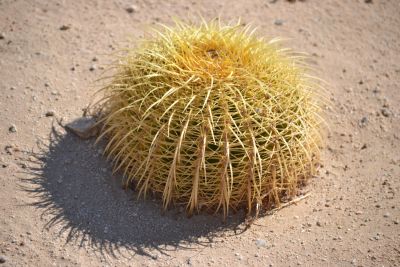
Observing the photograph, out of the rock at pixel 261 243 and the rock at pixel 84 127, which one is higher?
the rock at pixel 261 243

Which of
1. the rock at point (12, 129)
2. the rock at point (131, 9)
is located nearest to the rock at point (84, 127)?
the rock at point (12, 129)

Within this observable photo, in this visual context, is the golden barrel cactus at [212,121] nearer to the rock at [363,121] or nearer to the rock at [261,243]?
the rock at [261,243]

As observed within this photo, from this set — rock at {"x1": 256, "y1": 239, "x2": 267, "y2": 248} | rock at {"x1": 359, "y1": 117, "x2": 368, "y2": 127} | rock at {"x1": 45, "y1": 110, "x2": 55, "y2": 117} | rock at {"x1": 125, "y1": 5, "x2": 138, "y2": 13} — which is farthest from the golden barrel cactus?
rock at {"x1": 125, "y1": 5, "x2": 138, "y2": 13}

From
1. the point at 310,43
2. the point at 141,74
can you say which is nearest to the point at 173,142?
the point at 141,74

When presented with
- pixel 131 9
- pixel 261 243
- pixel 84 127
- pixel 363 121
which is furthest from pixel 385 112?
pixel 131 9

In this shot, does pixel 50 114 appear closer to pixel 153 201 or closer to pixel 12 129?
pixel 12 129

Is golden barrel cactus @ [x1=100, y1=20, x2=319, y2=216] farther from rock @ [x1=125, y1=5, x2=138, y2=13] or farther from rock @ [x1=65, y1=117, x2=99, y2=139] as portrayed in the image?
rock @ [x1=125, y1=5, x2=138, y2=13]
